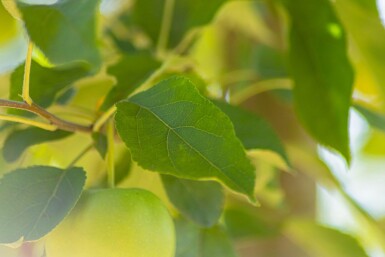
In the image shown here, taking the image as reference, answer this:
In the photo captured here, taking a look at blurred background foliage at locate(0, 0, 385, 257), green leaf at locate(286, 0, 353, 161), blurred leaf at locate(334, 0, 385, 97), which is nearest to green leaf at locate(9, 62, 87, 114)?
blurred background foliage at locate(0, 0, 385, 257)

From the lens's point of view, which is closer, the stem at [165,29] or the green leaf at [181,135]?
the green leaf at [181,135]

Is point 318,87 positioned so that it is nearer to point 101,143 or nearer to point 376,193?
point 101,143

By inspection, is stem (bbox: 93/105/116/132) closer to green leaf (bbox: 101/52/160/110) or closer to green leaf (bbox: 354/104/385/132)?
green leaf (bbox: 101/52/160/110)

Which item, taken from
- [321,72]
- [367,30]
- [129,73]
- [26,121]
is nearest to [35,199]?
[26,121]

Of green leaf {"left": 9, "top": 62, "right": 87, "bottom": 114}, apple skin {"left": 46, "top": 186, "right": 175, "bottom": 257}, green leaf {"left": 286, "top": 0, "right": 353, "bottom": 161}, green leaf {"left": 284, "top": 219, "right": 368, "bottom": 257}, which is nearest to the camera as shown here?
apple skin {"left": 46, "top": 186, "right": 175, "bottom": 257}

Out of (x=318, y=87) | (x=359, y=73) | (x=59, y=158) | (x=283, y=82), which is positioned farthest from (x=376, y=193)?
(x=59, y=158)

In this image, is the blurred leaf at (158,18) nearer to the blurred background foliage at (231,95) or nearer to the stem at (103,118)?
the blurred background foliage at (231,95)

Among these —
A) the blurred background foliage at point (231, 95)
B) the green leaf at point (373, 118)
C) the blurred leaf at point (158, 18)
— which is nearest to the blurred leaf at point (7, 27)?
the blurred background foliage at point (231, 95)
